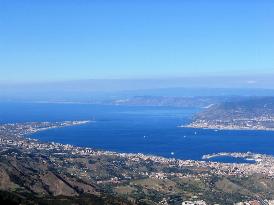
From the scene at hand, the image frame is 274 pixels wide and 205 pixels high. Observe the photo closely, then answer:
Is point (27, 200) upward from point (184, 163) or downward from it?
upward

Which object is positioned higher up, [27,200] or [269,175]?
[27,200]

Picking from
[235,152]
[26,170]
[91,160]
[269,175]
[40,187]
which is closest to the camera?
[40,187]

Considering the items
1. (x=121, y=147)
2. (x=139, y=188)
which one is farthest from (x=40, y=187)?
(x=121, y=147)

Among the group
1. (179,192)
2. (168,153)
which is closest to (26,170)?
(179,192)

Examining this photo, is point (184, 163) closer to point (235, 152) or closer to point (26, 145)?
point (235, 152)

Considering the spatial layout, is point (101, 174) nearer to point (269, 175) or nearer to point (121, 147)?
point (269, 175)

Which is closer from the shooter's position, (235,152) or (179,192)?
(179,192)

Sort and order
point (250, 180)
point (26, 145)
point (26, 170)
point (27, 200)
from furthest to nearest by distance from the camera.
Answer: point (26, 145)
point (250, 180)
point (26, 170)
point (27, 200)

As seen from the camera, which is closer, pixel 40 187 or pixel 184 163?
pixel 40 187

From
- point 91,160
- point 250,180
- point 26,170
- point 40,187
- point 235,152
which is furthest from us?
point 235,152
